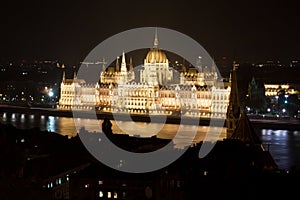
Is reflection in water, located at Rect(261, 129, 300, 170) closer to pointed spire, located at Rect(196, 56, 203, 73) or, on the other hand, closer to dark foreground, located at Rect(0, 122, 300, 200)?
dark foreground, located at Rect(0, 122, 300, 200)

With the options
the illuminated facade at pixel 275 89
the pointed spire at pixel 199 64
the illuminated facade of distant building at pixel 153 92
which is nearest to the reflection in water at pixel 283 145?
the illuminated facade of distant building at pixel 153 92

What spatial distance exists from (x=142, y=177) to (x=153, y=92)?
28078mm

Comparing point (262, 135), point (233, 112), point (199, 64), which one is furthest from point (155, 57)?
point (233, 112)

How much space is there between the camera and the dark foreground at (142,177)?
7.34 metres

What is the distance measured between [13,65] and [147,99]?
6108 centimetres

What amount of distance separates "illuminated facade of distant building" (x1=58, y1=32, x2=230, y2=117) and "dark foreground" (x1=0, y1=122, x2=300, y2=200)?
22.2 metres

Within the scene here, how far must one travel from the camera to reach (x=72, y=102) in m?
42.1

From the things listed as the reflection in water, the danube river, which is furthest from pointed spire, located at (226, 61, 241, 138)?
the danube river

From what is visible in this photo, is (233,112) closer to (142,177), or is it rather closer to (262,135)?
(142,177)

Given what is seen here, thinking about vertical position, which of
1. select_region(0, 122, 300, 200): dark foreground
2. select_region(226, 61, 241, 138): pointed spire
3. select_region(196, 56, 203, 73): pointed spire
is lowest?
select_region(0, 122, 300, 200): dark foreground

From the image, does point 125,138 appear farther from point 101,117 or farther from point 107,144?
point 101,117

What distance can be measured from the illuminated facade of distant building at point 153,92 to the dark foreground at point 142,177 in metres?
22.2

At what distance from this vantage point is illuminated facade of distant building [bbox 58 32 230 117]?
37.0 m

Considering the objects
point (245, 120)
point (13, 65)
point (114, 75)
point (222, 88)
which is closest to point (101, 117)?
point (222, 88)
